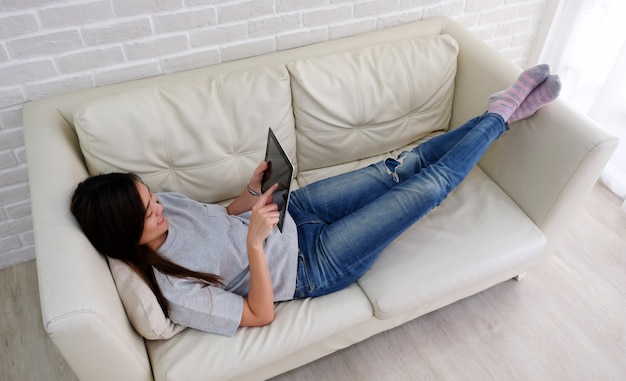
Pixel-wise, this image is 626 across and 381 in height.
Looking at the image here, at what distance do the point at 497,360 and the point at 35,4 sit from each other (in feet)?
5.70

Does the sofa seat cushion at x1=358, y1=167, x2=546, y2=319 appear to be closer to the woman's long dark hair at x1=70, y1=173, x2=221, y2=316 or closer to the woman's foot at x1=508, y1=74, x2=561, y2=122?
the woman's foot at x1=508, y1=74, x2=561, y2=122

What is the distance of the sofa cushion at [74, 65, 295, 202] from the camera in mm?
1365

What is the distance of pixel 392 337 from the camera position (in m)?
1.63

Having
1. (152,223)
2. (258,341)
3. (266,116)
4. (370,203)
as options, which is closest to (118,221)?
(152,223)

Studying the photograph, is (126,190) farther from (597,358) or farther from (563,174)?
(597,358)

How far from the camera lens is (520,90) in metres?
1.48

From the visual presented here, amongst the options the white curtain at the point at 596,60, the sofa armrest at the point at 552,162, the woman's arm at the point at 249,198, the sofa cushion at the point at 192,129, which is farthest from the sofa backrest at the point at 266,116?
the white curtain at the point at 596,60

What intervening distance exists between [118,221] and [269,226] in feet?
1.14

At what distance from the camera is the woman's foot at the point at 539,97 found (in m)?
1.45

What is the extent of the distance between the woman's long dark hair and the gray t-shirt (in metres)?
0.03

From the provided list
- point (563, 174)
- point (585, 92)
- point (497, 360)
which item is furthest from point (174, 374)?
point (585, 92)

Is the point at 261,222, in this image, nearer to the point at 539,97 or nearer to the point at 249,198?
the point at 249,198

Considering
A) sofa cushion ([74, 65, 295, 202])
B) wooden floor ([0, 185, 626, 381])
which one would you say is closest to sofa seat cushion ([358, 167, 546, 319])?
wooden floor ([0, 185, 626, 381])

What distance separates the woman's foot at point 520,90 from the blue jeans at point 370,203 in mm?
30
